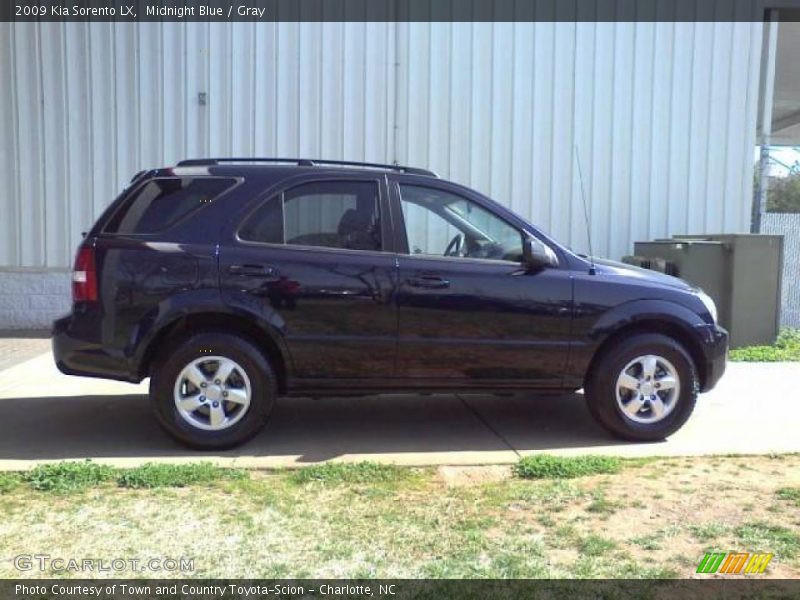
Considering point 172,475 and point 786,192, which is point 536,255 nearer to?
point 172,475

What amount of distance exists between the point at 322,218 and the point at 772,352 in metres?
6.23

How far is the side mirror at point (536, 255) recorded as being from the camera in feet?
17.2

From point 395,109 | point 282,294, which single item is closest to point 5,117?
point 395,109

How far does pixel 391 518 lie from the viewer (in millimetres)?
4051

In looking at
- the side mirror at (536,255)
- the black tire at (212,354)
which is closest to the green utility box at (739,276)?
the side mirror at (536,255)

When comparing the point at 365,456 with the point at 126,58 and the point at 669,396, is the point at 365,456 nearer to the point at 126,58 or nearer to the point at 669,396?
the point at 669,396

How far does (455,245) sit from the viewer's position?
5.47 metres

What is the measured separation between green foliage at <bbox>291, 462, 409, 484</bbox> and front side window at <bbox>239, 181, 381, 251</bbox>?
149cm

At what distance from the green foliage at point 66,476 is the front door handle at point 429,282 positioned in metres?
2.29

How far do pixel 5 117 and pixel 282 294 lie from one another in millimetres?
7209

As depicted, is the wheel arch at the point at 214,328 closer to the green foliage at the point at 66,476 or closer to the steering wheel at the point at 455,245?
the green foliage at the point at 66,476

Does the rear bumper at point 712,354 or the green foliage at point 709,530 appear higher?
the rear bumper at point 712,354

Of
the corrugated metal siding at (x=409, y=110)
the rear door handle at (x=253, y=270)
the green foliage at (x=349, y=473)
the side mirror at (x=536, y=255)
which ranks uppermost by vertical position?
the corrugated metal siding at (x=409, y=110)

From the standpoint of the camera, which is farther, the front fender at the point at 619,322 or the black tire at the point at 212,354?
the front fender at the point at 619,322
